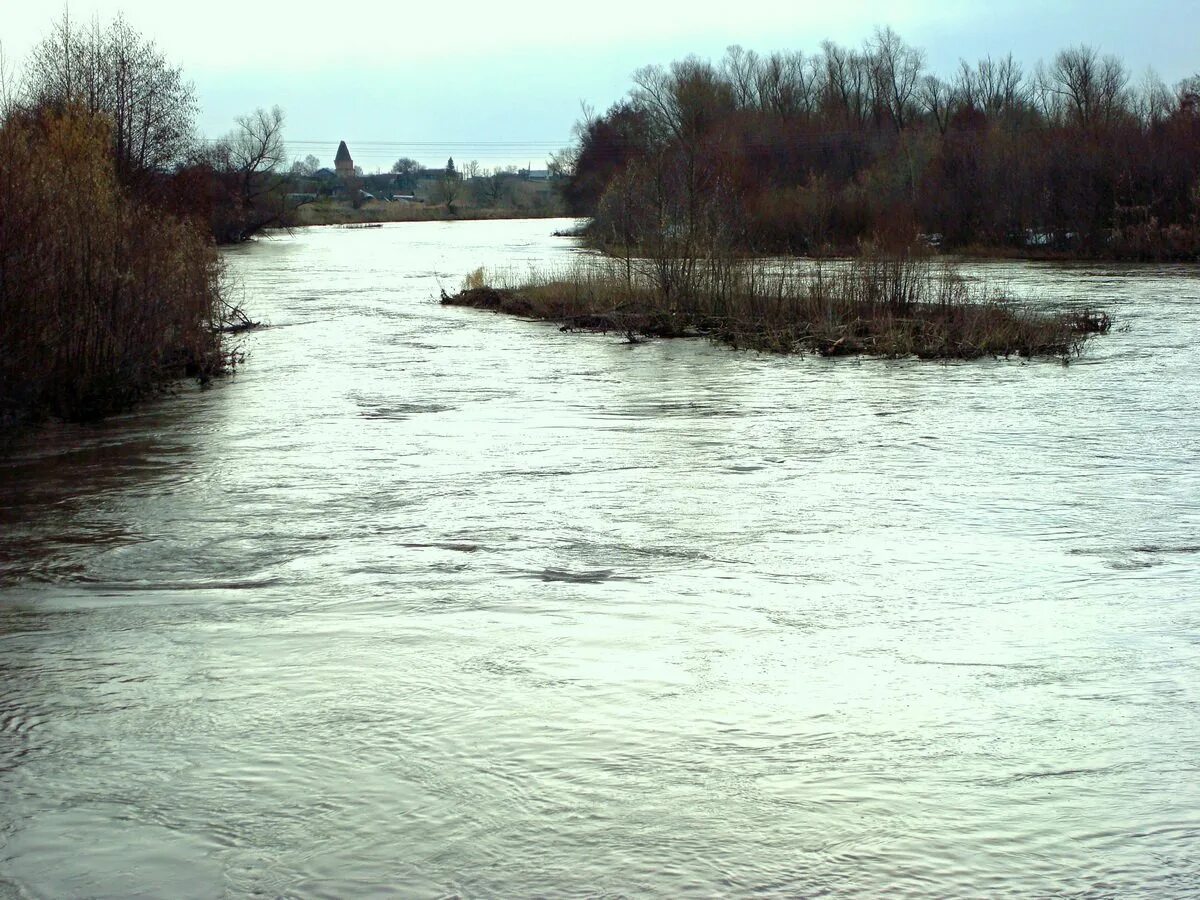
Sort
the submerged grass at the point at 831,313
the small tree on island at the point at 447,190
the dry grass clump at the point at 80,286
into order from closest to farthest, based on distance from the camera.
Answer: the dry grass clump at the point at 80,286 → the submerged grass at the point at 831,313 → the small tree on island at the point at 447,190

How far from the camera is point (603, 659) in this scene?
7.25m

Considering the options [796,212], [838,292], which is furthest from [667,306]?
[796,212]

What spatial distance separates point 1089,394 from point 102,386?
42.7ft

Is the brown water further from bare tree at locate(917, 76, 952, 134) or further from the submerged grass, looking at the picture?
bare tree at locate(917, 76, 952, 134)

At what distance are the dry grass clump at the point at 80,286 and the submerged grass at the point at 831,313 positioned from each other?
33.5 feet

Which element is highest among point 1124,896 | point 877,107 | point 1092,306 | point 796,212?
point 877,107

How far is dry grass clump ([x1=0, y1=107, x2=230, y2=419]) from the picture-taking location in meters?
14.6

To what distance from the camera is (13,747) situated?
6.10 meters

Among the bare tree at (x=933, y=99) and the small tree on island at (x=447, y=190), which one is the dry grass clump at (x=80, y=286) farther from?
the small tree on island at (x=447, y=190)

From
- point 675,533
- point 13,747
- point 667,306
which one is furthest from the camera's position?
point 667,306

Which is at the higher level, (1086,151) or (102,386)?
(1086,151)

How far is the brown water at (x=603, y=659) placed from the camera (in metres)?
5.01

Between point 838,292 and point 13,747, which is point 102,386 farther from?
point 838,292

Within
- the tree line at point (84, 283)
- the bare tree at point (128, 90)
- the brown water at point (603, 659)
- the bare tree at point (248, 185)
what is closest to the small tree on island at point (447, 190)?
the bare tree at point (248, 185)
